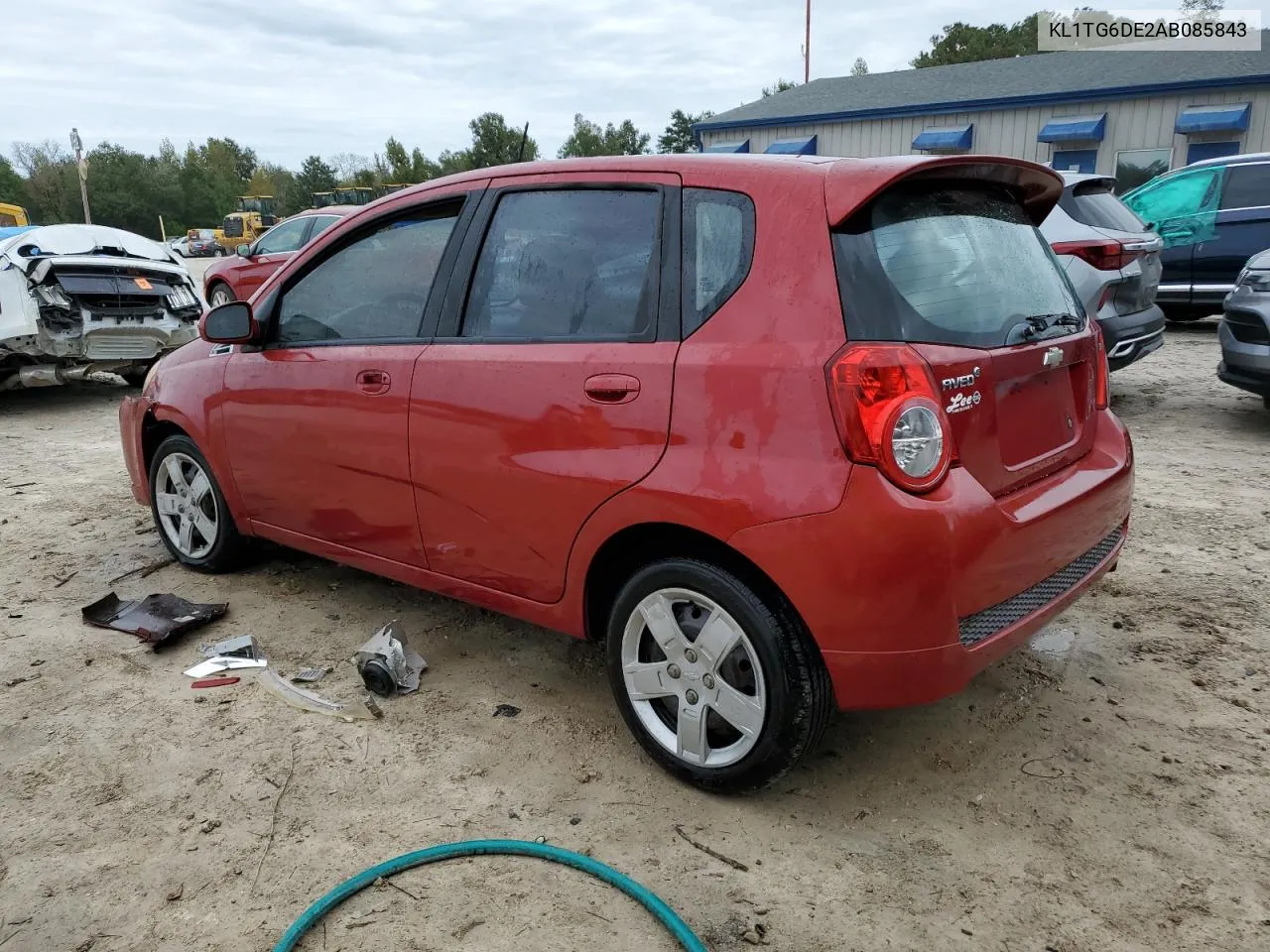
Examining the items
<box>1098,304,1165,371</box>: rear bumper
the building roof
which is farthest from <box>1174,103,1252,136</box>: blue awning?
<box>1098,304,1165,371</box>: rear bumper

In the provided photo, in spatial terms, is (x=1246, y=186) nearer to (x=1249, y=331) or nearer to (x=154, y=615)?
(x=1249, y=331)

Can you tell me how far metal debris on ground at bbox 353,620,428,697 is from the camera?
10.7 ft

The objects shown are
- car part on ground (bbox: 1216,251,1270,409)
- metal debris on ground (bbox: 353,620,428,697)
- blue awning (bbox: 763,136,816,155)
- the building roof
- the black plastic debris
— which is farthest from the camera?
blue awning (bbox: 763,136,816,155)

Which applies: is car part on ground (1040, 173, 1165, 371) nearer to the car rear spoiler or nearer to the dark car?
the dark car

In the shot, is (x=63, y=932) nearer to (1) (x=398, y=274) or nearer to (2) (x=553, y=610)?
(2) (x=553, y=610)

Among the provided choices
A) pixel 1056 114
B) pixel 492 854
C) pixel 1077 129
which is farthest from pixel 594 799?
pixel 1056 114

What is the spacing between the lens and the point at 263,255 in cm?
1230

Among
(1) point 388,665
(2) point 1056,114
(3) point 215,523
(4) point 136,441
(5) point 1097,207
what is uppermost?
(2) point 1056,114

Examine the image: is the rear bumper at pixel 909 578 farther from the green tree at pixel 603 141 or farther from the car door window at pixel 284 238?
the green tree at pixel 603 141

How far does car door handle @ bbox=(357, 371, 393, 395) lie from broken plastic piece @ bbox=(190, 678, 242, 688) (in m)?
1.19

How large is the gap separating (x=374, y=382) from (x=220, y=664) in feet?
4.21

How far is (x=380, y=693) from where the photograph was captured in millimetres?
3289

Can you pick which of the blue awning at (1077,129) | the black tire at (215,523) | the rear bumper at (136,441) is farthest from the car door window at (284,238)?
the blue awning at (1077,129)

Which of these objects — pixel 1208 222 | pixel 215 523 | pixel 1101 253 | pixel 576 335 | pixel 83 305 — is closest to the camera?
pixel 576 335
